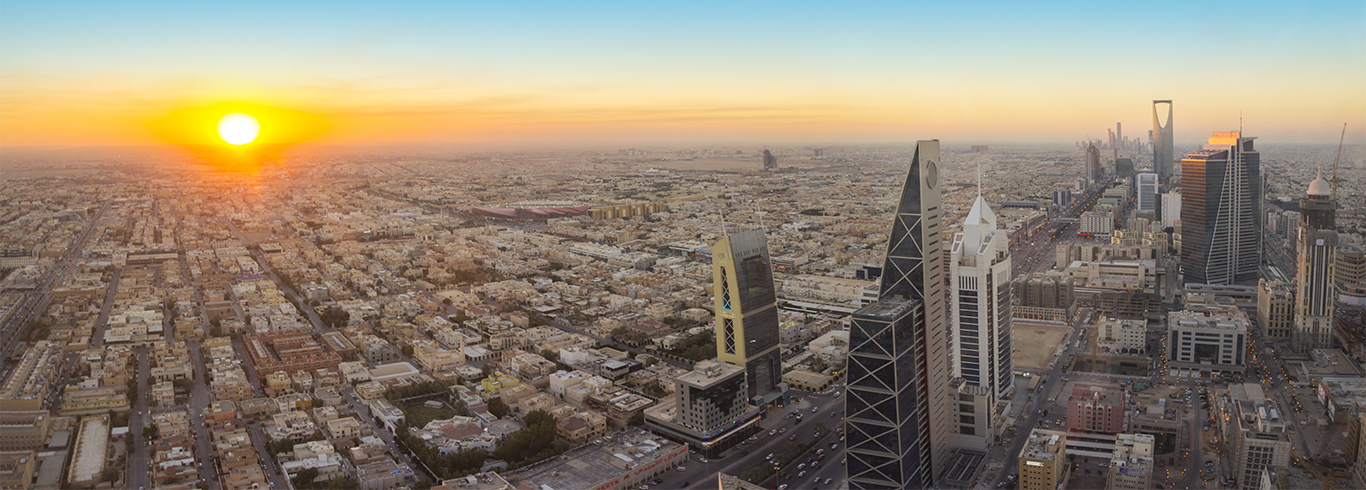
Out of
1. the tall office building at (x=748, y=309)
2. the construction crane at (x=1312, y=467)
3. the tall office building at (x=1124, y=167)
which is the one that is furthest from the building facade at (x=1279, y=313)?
the tall office building at (x=1124, y=167)

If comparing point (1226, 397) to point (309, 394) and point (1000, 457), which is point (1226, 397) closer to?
point (1000, 457)

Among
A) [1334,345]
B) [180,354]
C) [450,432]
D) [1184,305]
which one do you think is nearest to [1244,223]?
[1184,305]

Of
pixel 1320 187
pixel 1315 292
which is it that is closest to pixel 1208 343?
pixel 1315 292

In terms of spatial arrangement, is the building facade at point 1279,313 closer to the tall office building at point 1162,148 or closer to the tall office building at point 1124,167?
the tall office building at point 1162,148

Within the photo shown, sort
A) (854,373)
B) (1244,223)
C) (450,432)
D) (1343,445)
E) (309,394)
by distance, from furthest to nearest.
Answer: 1. (1244,223)
2. (309,394)
3. (450,432)
4. (1343,445)
5. (854,373)

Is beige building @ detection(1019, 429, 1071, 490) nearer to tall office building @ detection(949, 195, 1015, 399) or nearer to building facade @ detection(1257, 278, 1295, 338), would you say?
tall office building @ detection(949, 195, 1015, 399)

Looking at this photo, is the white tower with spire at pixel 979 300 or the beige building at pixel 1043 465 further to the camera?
the white tower with spire at pixel 979 300

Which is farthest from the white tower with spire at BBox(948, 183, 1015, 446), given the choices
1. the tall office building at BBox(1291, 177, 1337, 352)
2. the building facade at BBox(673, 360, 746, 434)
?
the tall office building at BBox(1291, 177, 1337, 352)
